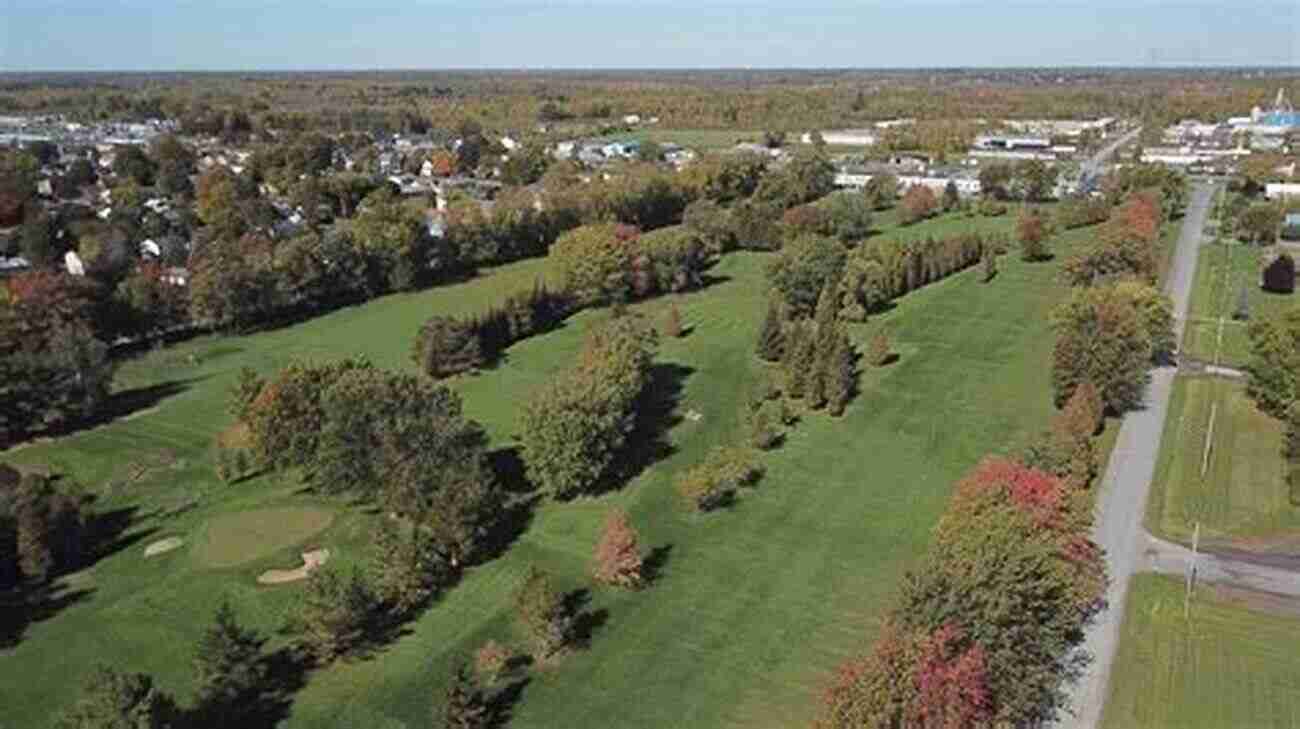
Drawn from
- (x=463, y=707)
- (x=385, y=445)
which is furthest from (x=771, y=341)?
(x=463, y=707)

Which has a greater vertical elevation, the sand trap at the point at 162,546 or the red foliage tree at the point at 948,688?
the red foliage tree at the point at 948,688

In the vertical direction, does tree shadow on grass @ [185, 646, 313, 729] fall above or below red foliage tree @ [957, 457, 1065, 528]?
below

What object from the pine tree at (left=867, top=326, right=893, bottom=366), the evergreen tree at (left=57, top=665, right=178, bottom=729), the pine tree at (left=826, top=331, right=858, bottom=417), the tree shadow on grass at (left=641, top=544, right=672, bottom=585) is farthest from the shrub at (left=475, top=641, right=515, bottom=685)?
the pine tree at (left=867, top=326, right=893, bottom=366)

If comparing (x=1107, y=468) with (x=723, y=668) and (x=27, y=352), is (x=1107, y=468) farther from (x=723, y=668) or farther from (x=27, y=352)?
(x=27, y=352)

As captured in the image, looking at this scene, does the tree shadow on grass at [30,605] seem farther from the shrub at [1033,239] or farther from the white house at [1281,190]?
the white house at [1281,190]

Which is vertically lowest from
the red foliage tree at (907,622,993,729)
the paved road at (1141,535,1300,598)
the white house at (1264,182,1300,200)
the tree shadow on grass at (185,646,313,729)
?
the tree shadow on grass at (185,646,313,729)

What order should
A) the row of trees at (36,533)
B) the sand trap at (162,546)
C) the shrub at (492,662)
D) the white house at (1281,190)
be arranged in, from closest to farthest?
1. the shrub at (492,662)
2. the row of trees at (36,533)
3. the sand trap at (162,546)
4. the white house at (1281,190)

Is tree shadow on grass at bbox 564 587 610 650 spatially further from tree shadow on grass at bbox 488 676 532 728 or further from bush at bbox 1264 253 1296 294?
bush at bbox 1264 253 1296 294

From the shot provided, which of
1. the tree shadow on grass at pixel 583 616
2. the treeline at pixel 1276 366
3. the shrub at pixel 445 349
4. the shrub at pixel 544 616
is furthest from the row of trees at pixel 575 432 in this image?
the treeline at pixel 1276 366
